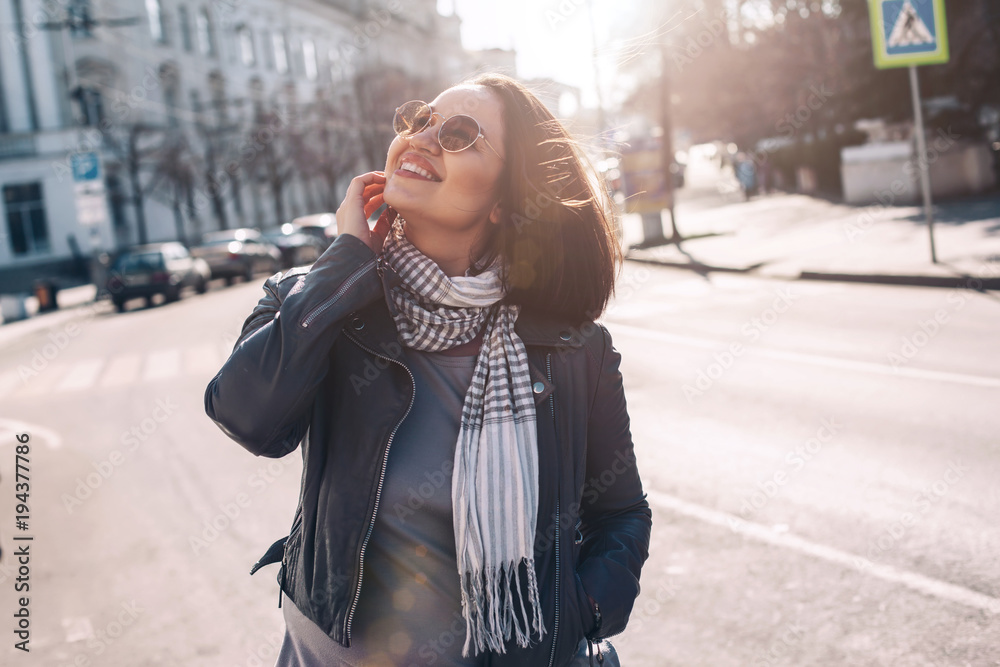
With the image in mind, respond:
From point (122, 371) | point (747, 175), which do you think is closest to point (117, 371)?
point (122, 371)

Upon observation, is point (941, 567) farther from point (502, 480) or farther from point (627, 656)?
point (502, 480)

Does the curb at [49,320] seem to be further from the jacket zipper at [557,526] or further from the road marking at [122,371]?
the jacket zipper at [557,526]

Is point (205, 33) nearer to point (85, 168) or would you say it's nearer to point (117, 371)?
point (85, 168)

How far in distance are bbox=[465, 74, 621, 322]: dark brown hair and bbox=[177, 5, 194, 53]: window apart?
167 feet

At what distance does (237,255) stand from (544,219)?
3029 cm

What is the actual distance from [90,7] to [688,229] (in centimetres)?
2762

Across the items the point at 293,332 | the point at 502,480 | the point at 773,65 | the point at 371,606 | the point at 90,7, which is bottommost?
the point at 371,606

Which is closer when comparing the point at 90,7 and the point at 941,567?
the point at 941,567

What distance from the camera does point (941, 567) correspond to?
174 inches

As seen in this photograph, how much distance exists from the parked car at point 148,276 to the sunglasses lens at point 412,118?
24540 millimetres

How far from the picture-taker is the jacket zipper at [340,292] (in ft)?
6.08

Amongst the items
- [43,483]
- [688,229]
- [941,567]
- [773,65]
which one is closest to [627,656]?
[941,567]

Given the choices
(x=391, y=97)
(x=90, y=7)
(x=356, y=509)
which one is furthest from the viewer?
(x=391, y=97)

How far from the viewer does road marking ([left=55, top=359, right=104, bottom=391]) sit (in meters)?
12.9
